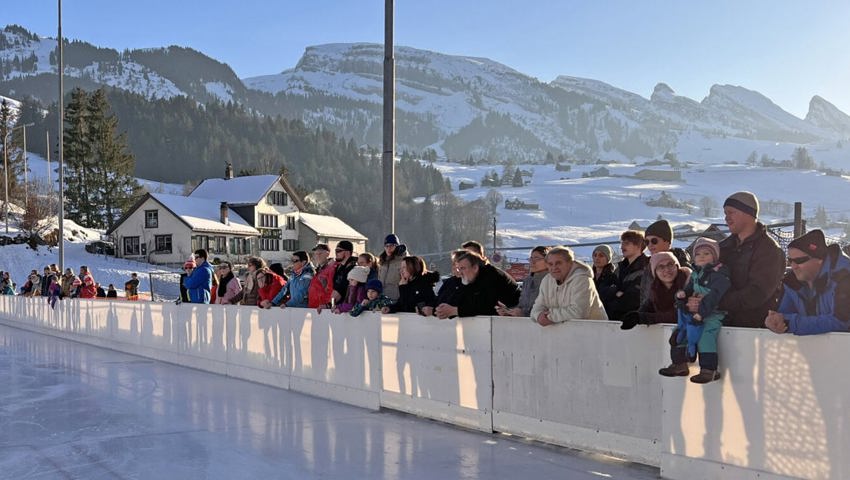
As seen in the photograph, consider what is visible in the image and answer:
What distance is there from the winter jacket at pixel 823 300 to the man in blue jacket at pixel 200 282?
10278mm

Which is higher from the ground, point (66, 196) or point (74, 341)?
point (66, 196)

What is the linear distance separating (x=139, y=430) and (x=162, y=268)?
5305 cm

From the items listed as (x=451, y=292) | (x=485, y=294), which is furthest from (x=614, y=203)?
(x=485, y=294)

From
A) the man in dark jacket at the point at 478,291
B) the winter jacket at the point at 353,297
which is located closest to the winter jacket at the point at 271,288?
the winter jacket at the point at 353,297

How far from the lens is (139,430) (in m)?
7.28

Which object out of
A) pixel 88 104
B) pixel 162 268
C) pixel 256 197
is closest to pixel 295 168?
pixel 88 104

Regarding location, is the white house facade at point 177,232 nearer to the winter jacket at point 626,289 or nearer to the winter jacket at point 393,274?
the winter jacket at point 393,274

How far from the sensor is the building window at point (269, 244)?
7044 centimetres

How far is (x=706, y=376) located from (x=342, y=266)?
538cm

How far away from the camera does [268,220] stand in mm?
71688

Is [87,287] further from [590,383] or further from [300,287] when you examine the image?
[590,383]

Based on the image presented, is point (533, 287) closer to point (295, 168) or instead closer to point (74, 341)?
point (74, 341)

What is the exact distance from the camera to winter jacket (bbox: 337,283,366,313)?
29.2ft

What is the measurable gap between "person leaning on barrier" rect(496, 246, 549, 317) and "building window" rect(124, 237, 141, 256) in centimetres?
6222
